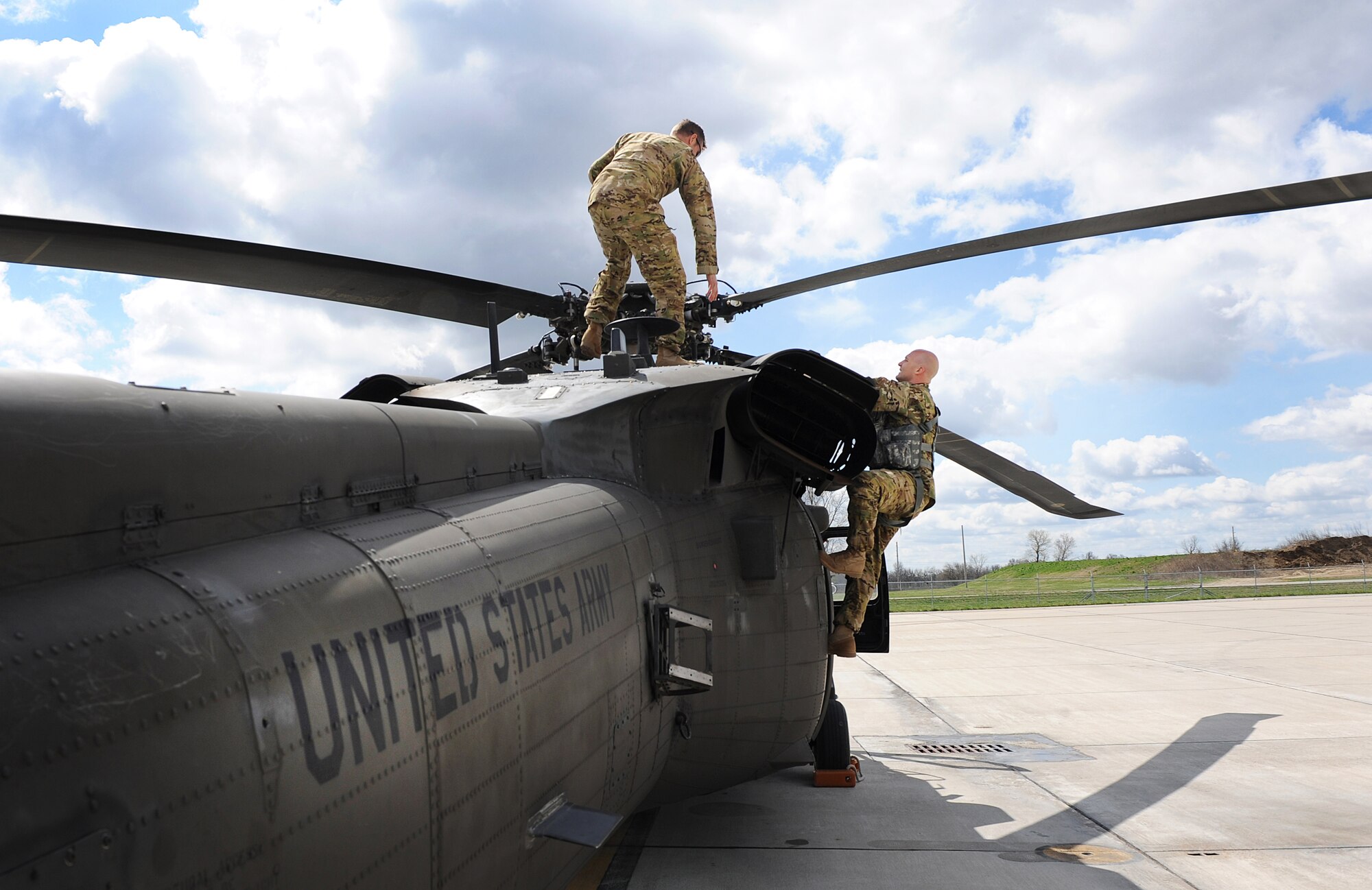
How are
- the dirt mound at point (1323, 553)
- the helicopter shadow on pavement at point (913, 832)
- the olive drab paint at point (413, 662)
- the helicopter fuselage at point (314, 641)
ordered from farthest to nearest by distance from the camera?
the dirt mound at point (1323, 553)
the helicopter shadow on pavement at point (913, 832)
the olive drab paint at point (413, 662)
the helicopter fuselage at point (314, 641)

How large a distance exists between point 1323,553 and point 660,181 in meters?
55.3

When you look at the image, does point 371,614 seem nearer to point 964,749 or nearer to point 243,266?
point 243,266

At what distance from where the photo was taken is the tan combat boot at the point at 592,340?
7.39 metres

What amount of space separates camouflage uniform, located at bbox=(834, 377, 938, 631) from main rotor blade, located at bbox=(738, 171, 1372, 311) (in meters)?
1.29

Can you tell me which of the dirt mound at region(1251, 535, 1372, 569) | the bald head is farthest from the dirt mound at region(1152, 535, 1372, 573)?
the bald head

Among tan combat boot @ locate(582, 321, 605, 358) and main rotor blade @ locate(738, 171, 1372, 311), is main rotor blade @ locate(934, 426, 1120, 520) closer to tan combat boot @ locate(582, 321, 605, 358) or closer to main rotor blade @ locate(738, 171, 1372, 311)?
main rotor blade @ locate(738, 171, 1372, 311)

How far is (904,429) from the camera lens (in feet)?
22.3

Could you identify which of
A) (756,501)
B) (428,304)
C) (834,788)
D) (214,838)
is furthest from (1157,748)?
(214,838)

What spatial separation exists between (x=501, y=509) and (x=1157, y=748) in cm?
778

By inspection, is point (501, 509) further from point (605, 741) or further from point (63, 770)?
point (63, 770)

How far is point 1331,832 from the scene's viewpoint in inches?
238

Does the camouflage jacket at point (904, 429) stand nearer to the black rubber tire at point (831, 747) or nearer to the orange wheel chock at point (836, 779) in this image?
the black rubber tire at point (831, 747)

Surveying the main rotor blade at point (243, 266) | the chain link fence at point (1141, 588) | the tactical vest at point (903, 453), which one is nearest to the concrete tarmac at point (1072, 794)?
the tactical vest at point (903, 453)

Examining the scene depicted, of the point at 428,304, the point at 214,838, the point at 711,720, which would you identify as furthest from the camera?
the point at 428,304
